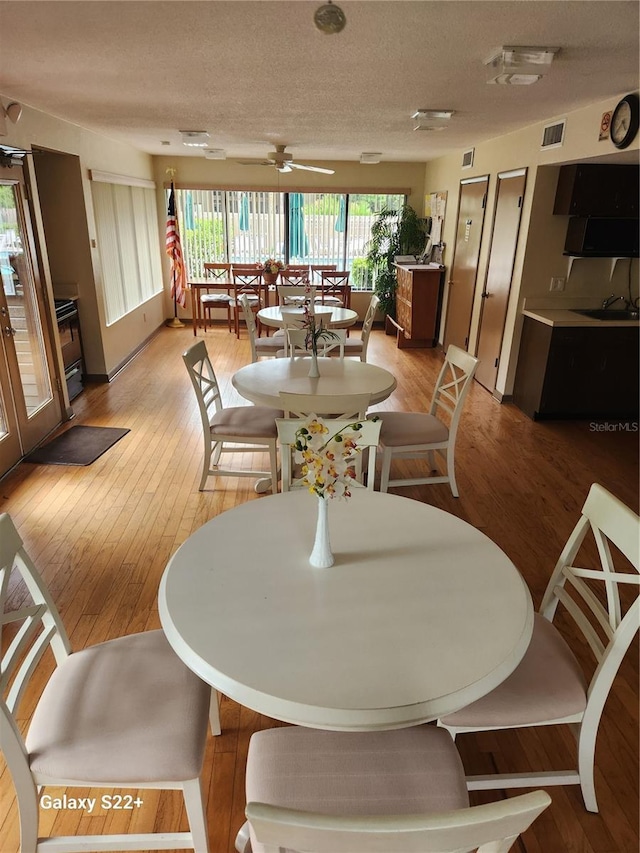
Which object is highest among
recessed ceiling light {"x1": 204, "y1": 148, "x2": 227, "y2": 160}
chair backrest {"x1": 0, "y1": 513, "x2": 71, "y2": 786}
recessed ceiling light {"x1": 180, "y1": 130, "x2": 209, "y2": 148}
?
recessed ceiling light {"x1": 204, "y1": 148, "x2": 227, "y2": 160}

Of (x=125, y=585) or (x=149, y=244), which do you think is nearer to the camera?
(x=125, y=585)

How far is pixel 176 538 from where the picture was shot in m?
2.90

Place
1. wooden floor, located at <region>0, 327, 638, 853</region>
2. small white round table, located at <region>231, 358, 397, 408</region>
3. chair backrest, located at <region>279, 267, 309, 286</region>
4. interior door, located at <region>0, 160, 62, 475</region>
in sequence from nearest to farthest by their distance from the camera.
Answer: wooden floor, located at <region>0, 327, 638, 853</region> < small white round table, located at <region>231, 358, 397, 408</region> < interior door, located at <region>0, 160, 62, 475</region> < chair backrest, located at <region>279, 267, 309, 286</region>

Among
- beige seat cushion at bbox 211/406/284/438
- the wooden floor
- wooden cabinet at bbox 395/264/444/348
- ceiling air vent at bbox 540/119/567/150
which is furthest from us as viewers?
wooden cabinet at bbox 395/264/444/348

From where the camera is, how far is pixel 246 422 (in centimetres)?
322

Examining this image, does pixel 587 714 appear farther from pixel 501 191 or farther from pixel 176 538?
pixel 501 191

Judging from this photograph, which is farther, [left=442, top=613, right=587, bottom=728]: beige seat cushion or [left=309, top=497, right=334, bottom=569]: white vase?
[left=309, top=497, right=334, bottom=569]: white vase

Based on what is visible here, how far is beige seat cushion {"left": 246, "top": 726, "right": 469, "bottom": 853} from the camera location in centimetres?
115

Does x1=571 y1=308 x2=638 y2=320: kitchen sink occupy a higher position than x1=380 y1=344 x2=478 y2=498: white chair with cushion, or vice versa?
x1=571 y1=308 x2=638 y2=320: kitchen sink

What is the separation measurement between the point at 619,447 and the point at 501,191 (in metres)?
2.66

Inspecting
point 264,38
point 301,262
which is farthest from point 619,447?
point 301,262

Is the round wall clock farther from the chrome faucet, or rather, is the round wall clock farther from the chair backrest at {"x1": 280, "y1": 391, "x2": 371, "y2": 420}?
the chair backrest at {"x1": 280, "y1": 391, "x2": 371, "y2": 420}

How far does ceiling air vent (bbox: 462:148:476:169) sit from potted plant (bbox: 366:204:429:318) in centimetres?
163

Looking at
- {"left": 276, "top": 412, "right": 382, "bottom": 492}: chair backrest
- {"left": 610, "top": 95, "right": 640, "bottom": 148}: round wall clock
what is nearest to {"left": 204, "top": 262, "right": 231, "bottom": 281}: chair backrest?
{"left": 610, "top": 95, "right": 640, "bottom": 148}: round wall clock
